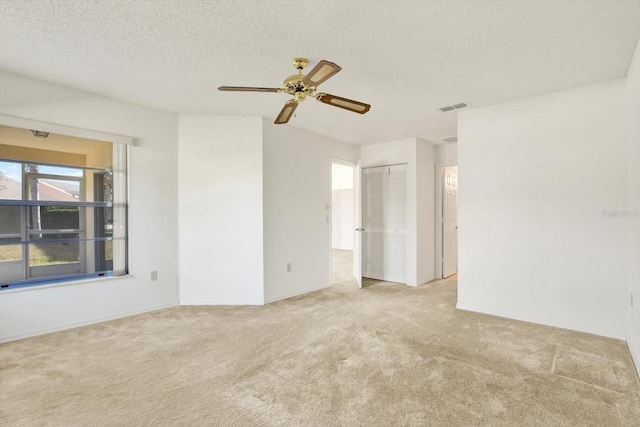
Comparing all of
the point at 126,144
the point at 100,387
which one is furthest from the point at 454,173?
the point at 100,387

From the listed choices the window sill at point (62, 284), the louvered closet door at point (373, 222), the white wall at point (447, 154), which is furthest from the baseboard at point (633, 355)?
the window sill at point (62, 284)

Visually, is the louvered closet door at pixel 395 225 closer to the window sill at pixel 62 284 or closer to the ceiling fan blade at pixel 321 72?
the ceiling fan blade at pixel 321 72

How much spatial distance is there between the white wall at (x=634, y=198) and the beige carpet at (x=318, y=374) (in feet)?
0.80

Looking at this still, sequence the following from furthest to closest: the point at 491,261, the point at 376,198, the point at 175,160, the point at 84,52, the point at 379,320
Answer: the point at 376,198
the point at 175,160
the point at 491,261
the point at 379,320
the point at 84,52

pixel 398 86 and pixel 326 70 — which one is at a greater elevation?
pixel 398 86

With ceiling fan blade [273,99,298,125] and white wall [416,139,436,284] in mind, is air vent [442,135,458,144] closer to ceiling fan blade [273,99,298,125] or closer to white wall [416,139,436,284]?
white wall [416,139,436,284]

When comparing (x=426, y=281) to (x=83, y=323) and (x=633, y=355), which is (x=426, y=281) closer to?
(x=633, y=355)

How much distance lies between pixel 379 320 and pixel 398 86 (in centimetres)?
250

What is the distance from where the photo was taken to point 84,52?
8.45ft

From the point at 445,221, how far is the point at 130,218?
16.2 feet

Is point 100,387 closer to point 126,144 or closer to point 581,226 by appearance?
point 126,144

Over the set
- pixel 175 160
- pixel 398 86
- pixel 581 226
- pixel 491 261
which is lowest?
pixel 491 261

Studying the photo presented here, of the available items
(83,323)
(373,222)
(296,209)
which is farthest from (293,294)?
(83,323)

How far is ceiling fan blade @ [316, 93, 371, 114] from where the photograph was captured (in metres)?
2.46
